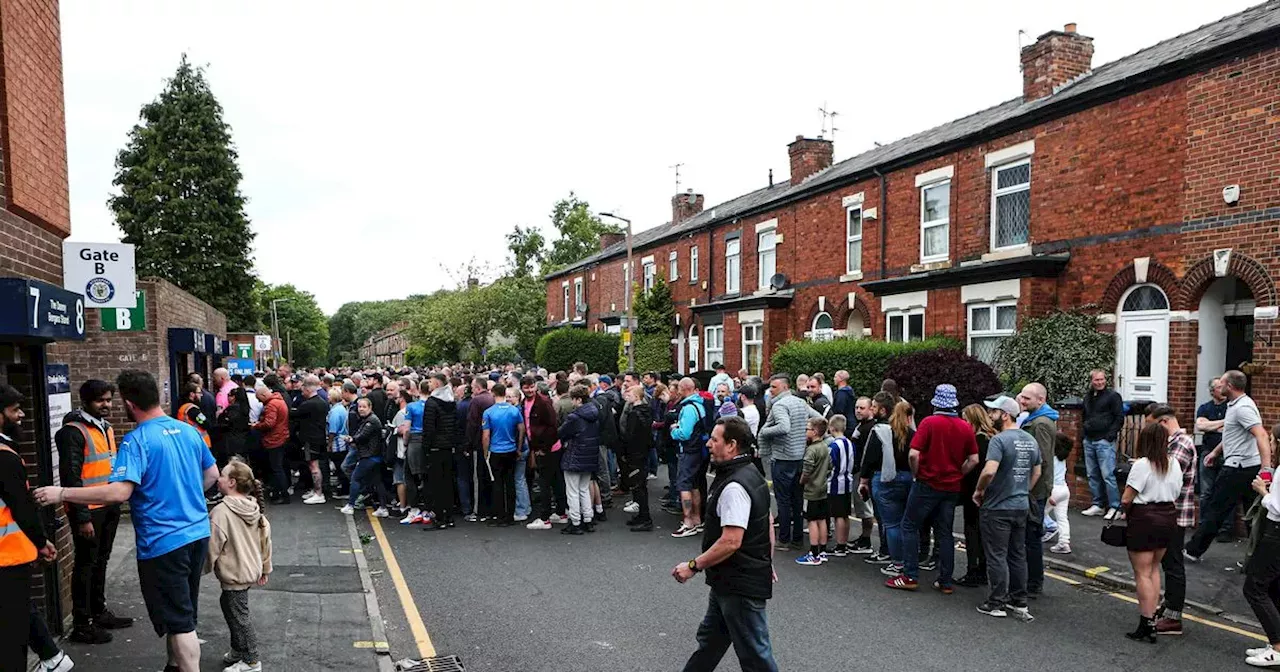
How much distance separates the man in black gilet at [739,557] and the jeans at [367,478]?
306 inches

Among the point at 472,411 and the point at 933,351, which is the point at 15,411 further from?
the point at 933,351

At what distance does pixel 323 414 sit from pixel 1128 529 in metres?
10.3

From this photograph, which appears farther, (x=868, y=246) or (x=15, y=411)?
(x=868, y=246)

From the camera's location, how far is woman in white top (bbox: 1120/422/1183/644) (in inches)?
243

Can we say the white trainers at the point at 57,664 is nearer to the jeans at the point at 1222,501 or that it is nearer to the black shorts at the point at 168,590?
the black shorts at the point at 168,590

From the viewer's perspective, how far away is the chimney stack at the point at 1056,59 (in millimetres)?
16875

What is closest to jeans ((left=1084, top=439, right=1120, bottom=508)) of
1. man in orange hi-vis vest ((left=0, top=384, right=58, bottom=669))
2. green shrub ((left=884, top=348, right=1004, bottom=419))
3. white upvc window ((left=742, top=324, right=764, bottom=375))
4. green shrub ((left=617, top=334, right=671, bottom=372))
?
green shrub ((left=884, top=348, right=1004, bottom=419))

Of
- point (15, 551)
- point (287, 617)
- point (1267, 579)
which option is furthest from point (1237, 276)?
point (15, 551)

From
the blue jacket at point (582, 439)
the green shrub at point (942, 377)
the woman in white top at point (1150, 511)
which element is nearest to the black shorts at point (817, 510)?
the blue jacket at point (582, 439)

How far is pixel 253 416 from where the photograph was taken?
39.3 ft

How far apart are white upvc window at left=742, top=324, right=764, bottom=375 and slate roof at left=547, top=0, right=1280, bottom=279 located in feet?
12.9

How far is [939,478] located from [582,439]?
174 inches

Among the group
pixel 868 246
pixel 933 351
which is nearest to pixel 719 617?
pixel 933 351

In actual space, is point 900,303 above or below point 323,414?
above
